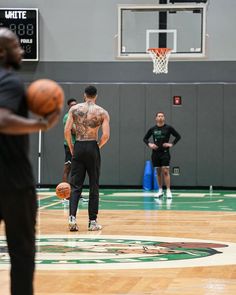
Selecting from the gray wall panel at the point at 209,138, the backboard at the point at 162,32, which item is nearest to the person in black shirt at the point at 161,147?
the backboard at the point at 162,32

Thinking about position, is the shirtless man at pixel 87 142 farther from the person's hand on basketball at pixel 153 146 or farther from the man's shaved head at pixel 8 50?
the person's hand on basketball at pixel 153 146

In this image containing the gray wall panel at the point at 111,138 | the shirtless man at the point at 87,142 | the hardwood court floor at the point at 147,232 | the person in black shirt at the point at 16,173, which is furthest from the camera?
the gray wall panel at the point at 111,138

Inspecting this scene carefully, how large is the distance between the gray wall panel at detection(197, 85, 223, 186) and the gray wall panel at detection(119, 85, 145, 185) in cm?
183

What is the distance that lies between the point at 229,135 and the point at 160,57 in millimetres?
4636

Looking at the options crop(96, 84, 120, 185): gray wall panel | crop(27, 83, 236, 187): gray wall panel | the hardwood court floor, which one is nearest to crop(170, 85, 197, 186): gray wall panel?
crop(27, 83, 236, 187): gray wall panel

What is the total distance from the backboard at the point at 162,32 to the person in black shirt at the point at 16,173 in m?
15.6

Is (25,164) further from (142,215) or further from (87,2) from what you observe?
(87,2)

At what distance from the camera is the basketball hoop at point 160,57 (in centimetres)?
1945

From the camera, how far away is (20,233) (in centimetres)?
470

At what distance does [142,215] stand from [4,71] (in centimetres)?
1028

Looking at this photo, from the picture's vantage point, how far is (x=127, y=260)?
337 inches

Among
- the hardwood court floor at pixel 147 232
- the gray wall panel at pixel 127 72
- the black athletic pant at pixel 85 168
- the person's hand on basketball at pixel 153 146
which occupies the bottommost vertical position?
the hardwood court floor at pixel 147 232

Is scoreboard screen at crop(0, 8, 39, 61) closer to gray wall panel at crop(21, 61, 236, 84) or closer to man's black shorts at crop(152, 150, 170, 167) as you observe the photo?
gray wall panel at crop(21, 61, 236, 84)

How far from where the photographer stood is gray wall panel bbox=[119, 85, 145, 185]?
2319 cm
